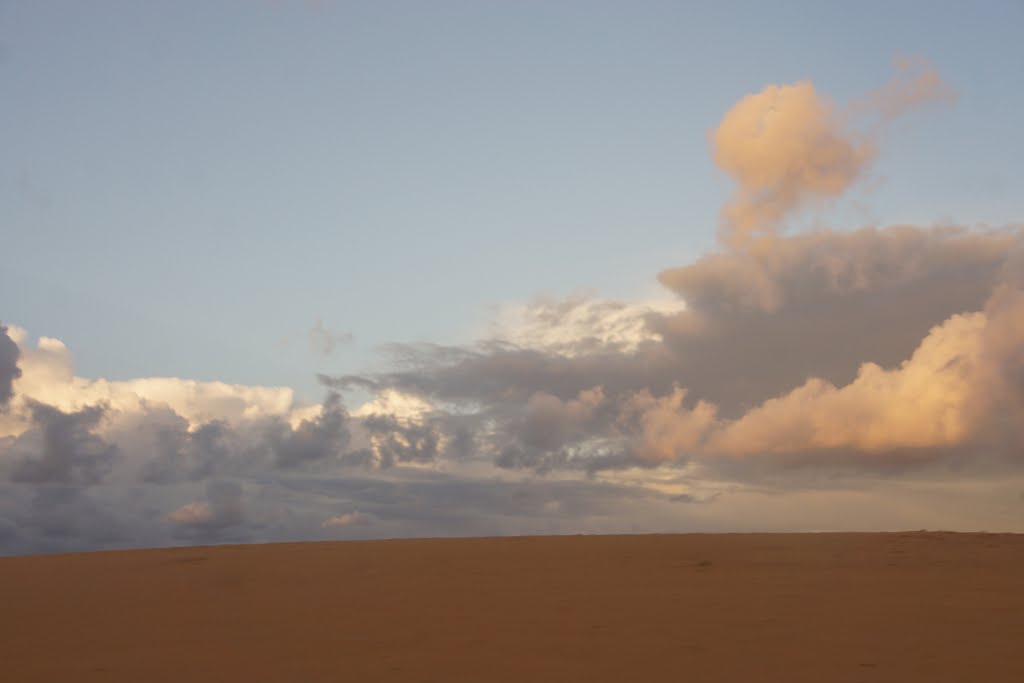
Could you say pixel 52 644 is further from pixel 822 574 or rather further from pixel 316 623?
pixel 822 574

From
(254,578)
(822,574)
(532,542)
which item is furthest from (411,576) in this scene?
(822,574)

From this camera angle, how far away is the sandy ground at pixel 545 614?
9.27 m

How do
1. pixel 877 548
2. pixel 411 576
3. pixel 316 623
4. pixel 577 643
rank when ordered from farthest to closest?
pixel 877 548
pixel 411 576
pixel 316 623
pixel 577 643

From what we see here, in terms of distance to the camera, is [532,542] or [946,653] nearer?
[946,653]

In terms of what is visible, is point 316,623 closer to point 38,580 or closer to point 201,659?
point 201,659

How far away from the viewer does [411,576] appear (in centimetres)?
1518

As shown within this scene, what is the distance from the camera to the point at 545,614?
38.0ft

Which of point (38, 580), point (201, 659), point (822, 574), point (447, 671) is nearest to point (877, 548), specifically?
point (822, 574)

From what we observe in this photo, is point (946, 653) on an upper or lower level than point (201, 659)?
upper

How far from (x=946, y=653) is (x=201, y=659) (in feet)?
27.0

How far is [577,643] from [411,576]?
5.74 meters

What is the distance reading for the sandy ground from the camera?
9.27 meters

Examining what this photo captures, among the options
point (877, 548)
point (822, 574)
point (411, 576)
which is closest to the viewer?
point (822, 574)

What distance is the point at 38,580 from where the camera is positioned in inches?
665
